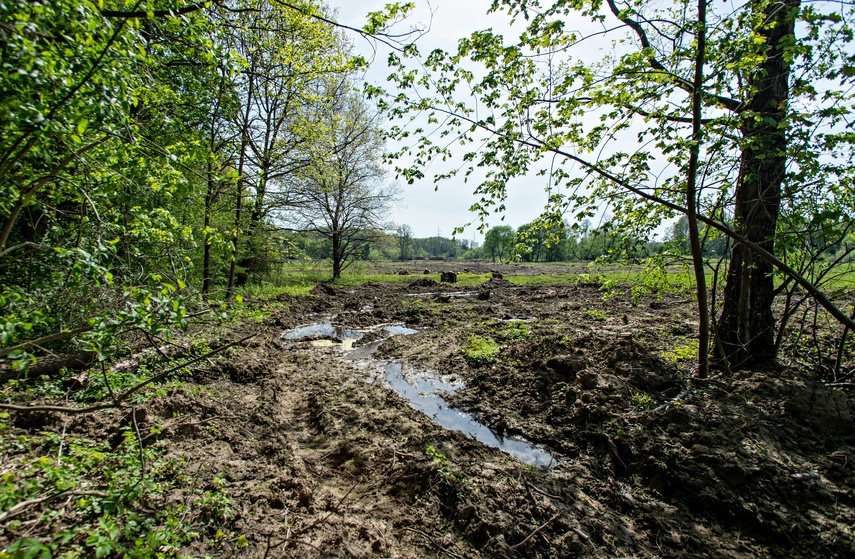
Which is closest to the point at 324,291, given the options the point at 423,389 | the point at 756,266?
the point at 423,389

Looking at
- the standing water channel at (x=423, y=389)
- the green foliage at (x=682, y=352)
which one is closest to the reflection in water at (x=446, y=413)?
the standing water channel at (x=423, y=389)

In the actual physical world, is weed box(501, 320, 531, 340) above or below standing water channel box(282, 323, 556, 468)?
above

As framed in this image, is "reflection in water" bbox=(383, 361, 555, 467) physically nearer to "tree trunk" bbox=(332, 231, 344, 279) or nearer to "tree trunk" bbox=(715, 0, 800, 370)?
"tree trunk" bbox=(715, 0, 800, 370)

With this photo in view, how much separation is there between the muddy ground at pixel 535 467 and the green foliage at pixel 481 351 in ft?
2.18

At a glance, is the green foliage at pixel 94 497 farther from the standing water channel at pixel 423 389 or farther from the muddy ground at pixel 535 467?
the standing water channel at pixel 423 389

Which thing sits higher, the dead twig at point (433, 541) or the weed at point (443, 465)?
the weed at point (443, 465)

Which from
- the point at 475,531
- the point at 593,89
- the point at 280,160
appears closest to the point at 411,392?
the point at 475,531

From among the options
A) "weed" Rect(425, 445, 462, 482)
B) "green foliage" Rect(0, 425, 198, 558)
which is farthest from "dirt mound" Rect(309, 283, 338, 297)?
"green foliage" Rect(0, 425, 198, 558)

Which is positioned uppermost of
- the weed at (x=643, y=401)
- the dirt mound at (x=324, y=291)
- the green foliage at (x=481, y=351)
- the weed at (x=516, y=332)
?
the dirt mound at (x=324, y=291)

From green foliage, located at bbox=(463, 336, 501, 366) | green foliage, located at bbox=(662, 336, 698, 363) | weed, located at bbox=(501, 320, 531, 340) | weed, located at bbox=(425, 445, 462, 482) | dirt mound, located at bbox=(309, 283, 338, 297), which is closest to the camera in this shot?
weed, located at bbox=(425, 445, 462, 482)

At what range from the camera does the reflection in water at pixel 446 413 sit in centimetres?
464

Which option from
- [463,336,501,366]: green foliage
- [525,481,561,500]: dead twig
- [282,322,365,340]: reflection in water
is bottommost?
[525,481,561,500]: dead twig

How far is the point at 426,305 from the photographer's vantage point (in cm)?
1562

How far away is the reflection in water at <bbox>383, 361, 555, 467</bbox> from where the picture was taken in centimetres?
464
